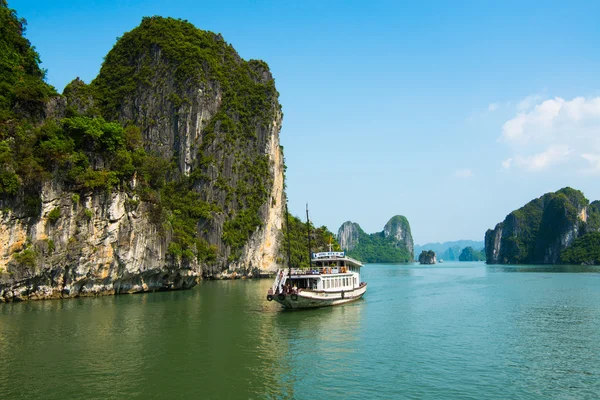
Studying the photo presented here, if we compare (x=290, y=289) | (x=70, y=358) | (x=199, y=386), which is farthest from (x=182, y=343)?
(x=290, y=289)

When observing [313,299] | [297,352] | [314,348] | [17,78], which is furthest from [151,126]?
[297,352]

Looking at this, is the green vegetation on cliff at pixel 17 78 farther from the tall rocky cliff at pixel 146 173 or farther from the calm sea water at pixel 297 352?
the calm sea water at pixel 297 352

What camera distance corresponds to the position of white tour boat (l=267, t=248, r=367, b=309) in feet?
94.1

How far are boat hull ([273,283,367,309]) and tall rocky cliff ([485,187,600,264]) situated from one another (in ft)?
348

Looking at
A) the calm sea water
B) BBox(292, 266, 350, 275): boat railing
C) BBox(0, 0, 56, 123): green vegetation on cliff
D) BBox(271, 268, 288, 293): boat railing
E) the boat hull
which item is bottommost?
the calm sea water

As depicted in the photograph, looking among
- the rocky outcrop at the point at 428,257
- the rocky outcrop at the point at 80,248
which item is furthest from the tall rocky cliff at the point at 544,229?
the rocky outcrop at the point at 80,248

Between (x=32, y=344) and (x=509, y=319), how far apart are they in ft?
78.7

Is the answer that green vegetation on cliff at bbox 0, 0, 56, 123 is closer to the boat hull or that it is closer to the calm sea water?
the calm sea water

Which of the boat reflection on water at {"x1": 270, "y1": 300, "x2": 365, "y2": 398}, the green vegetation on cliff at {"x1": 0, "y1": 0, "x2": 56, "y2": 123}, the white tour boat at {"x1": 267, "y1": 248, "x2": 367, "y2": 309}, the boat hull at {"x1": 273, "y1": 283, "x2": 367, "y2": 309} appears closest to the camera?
the boat reflection on water at {"x1": 270, "y1": 300, "x2": 365, "y2": 398}

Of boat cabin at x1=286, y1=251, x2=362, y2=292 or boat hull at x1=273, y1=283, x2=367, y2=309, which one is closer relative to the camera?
boat hull at x1=273, y1=283, x2=367, y2=309

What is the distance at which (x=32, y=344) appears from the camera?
62.8ft

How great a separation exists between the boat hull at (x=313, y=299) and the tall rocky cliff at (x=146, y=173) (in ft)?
50.1

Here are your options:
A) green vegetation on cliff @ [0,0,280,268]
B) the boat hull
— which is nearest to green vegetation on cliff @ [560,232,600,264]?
green vegetation on cliff @ [0,0,280,268]

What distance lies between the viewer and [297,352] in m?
18.6
